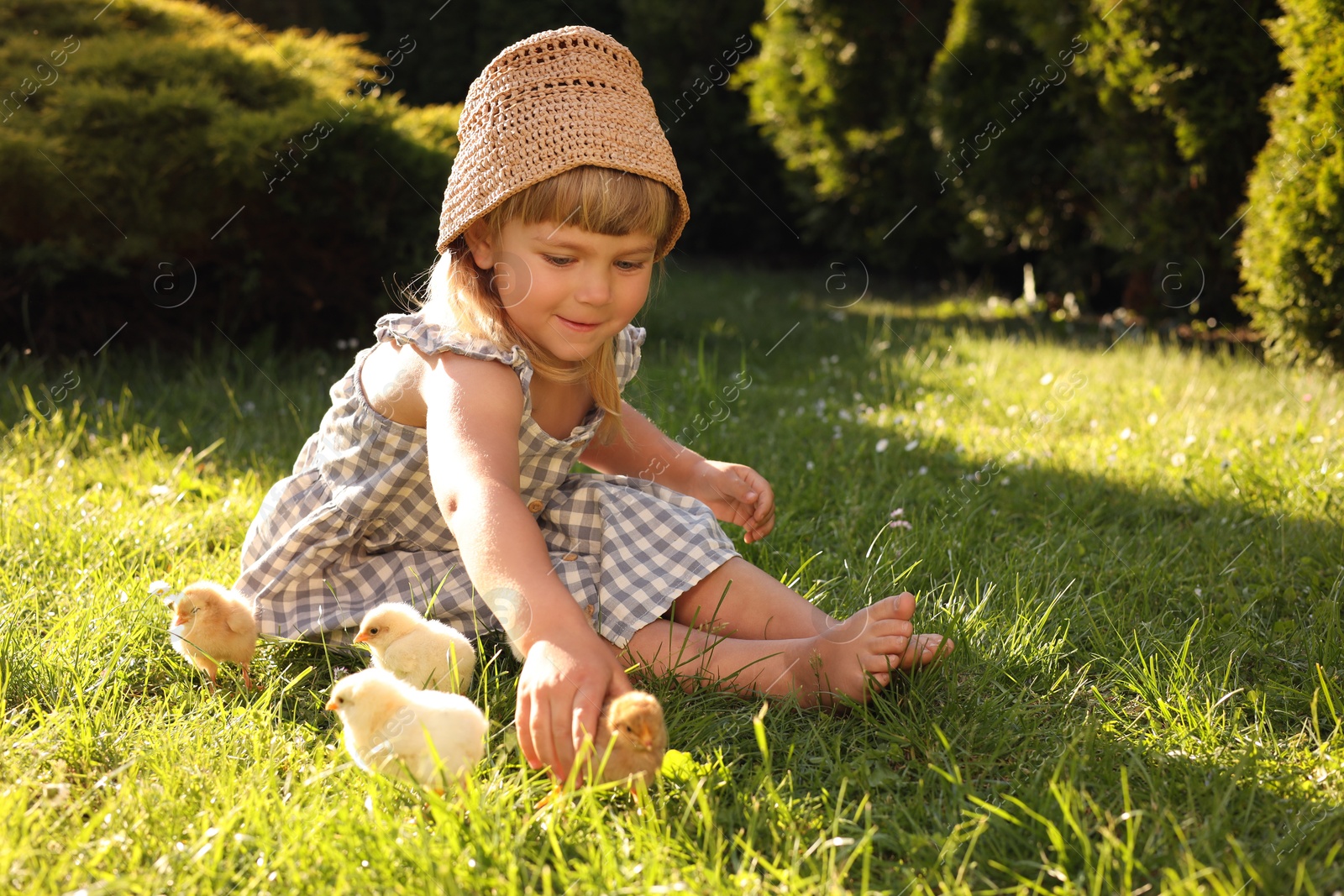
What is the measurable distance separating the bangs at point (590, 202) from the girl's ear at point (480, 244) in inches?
4.0

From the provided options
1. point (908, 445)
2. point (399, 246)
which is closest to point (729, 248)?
point (399, 246)

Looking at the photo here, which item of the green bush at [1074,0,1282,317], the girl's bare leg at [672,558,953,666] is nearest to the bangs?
the girl's bare leg at [672,558,953,666]

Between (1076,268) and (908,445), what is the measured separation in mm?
4321

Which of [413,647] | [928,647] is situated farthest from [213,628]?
[928,647]

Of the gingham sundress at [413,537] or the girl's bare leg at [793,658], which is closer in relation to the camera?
the girl's bare leg at [793,658]

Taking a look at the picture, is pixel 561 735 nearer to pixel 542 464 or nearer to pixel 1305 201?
pixel 542 464

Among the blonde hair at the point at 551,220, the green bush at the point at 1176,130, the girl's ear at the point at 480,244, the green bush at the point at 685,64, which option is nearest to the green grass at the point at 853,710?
the blonde hair at the point at 551,220

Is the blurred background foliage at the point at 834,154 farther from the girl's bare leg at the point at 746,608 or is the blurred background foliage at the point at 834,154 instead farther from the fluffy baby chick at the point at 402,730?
the fluffy baby chick at the point at 402,730

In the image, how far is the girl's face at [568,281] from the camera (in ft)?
6.67

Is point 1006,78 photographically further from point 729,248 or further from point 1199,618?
point 1199,618

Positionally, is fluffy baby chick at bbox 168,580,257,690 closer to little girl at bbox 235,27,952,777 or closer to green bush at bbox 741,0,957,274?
little girl at bbox 235,27,952,777

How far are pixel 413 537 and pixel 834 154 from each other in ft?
21.4

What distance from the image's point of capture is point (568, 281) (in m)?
2.04

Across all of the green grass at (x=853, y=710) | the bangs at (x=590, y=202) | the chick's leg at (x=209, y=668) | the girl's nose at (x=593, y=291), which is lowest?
the green grass at (x=853, y=710)
